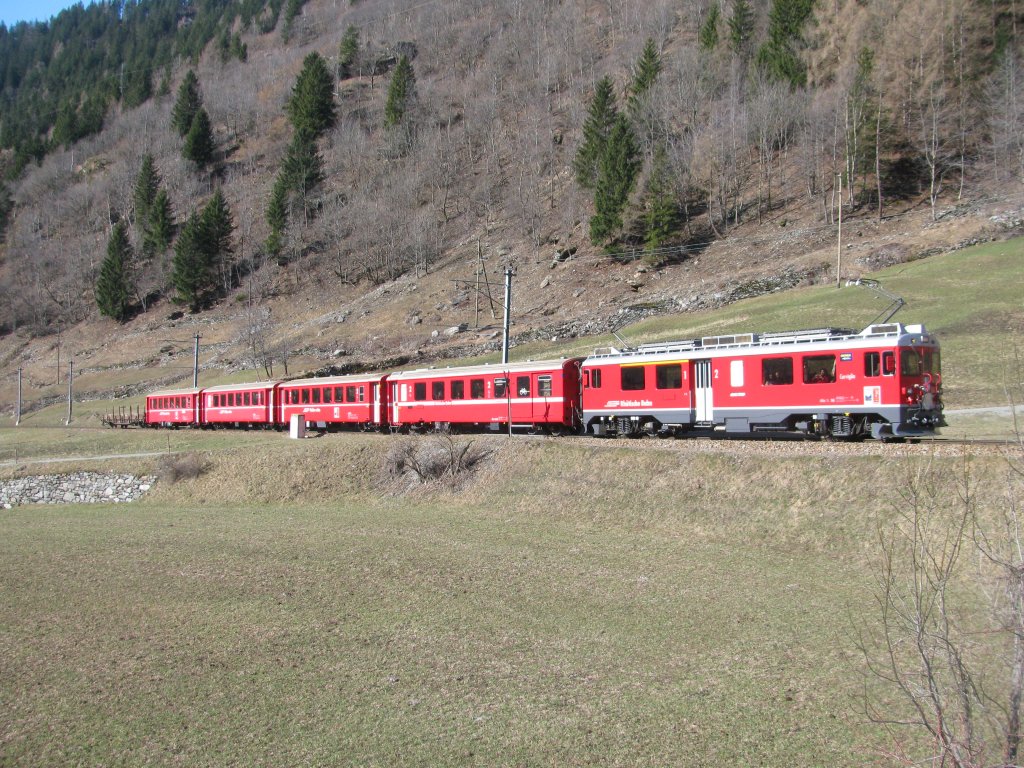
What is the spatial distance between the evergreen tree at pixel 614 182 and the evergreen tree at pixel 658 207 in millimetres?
2123

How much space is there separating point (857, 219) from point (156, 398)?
57276 mm

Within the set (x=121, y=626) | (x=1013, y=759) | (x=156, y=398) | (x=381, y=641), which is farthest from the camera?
(x=156, y=398)

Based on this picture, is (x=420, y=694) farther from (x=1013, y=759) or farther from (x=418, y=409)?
(x=418, y=409)

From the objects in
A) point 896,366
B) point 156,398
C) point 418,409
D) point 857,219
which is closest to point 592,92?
point 857,219

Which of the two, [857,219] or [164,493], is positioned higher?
[857,219]

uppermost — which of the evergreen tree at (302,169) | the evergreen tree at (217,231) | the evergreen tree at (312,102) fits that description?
the evergreen tree at (312,102)

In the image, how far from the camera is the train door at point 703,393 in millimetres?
23250

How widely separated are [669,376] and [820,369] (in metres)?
4.83

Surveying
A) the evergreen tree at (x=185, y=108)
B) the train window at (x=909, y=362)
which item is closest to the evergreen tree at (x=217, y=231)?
the evergreen tree at (x=185, y=108)

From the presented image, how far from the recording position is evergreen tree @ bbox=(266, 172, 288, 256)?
108625 mm

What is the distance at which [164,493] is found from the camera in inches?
1227

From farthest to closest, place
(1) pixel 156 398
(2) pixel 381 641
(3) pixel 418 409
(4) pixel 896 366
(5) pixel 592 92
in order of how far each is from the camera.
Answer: (5) pixel 592 92, (1) pixel 156 398, (3) pixel 418 409, (4) pixel 896 366, (2) pixel 381 641

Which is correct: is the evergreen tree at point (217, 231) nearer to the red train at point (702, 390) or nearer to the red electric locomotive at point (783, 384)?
the red train at point (702, 390)

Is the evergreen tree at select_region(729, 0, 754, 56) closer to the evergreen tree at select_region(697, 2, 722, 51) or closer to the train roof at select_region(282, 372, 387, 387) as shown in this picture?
the evergreen tree at select_region(697, 2, 722, 51)
